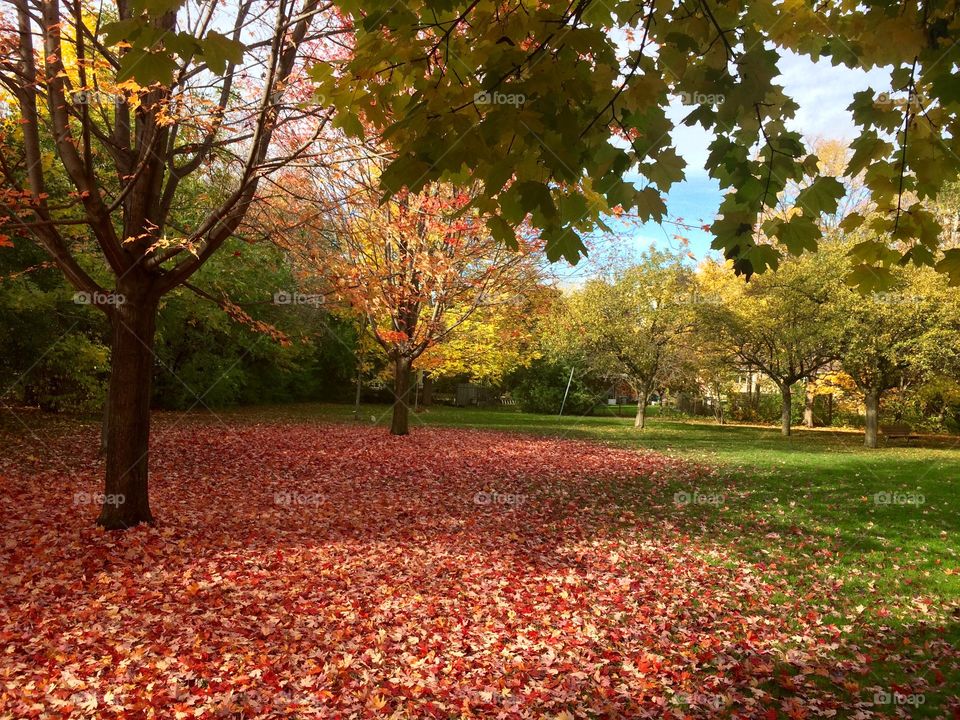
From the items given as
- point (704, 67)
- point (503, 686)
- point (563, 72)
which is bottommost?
point (503, 686)

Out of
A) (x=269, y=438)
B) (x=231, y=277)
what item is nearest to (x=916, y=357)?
(x=269, y=438)

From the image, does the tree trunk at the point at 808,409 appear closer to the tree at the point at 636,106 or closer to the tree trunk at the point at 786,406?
the tree trunk at the point at 786,406

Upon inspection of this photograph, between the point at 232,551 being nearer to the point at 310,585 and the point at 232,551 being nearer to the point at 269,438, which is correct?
the point at 310,585

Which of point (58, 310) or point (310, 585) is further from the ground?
point (58, 310)

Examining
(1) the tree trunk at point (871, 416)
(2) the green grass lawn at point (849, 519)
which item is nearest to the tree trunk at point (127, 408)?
(2) the green grass lawn at point (849, 519)

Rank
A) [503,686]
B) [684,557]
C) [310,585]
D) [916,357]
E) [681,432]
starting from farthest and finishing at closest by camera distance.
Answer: [681,432] → [916,357] → [684,557] → [310,585] → [503,686]

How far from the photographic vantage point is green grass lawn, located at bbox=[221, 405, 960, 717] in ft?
19.1

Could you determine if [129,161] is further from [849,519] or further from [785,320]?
[785,320]

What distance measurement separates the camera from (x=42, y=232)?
653cm

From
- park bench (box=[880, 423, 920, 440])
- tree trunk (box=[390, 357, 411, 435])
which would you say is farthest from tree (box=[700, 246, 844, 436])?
tree trunk (box=[390, 357, 411, 435])

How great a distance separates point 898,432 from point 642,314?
1355cm

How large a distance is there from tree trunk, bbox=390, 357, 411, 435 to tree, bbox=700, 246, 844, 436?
1285 centimetres

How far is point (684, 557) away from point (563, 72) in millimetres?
6794

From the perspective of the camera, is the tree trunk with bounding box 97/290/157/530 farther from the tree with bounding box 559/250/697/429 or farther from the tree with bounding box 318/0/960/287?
the tree with bounding box 559/250/697/429
